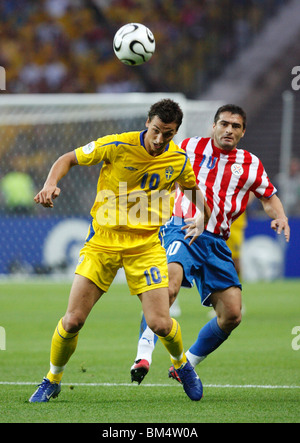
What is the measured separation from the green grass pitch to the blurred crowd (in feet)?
26.5

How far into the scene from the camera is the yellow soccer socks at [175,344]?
5.34 m

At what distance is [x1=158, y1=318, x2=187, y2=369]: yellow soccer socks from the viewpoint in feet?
17.5

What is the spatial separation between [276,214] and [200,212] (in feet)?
2.31

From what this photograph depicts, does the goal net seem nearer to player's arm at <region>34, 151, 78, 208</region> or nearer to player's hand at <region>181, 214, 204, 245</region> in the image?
player's hand at <region>181, 214, 204, 245</region>

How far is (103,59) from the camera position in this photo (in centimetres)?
1948

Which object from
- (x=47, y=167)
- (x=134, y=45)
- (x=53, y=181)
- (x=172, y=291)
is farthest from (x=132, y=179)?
(x=47, y=167)

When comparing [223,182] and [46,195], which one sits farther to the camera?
[223,182]

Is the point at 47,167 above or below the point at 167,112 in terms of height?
below

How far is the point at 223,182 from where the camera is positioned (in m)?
6.23

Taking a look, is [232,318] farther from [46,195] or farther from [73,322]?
[46,195]

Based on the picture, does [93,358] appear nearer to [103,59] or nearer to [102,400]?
[102,400]

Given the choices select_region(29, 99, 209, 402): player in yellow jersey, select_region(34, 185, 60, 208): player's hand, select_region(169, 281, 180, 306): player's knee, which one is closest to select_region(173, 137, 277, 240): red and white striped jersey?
select_region(169, 281, 180, 306): player's knee

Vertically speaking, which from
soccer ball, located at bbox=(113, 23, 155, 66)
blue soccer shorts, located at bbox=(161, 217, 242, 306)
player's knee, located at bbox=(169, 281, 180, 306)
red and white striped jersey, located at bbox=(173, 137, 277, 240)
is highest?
soccer ball, located at bbox=(113, 23, 155, 66)

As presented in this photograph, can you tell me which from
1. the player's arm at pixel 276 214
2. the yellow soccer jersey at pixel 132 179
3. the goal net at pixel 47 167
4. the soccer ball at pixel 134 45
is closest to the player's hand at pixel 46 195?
the yellow soccer jersey at pixel 132 179
